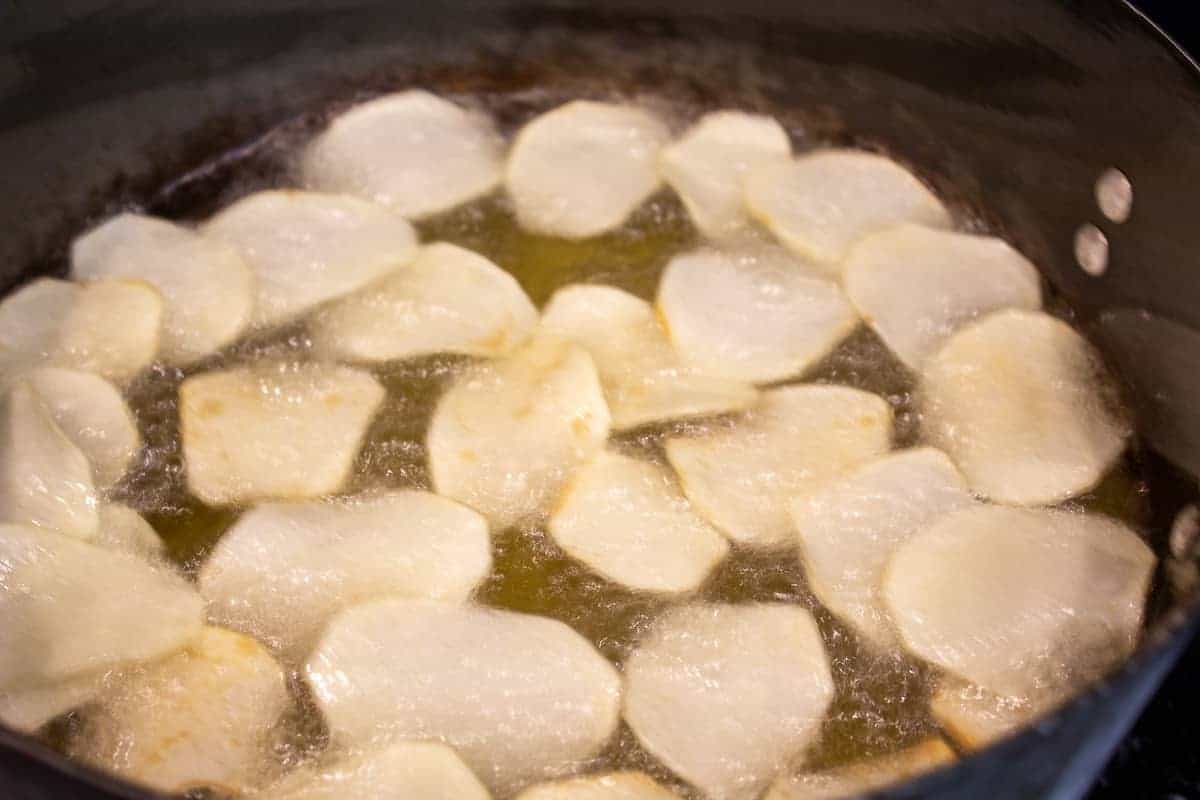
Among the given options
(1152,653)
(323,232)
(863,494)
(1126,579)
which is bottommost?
(323,232)

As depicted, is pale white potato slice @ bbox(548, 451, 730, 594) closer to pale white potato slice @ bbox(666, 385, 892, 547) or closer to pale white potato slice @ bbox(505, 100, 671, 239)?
pale white potato slice @ bbox(666, 385, 892, 547)

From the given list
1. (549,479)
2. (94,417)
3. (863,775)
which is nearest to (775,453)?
(549,479)

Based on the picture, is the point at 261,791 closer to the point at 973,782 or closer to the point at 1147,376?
the point at 973,782

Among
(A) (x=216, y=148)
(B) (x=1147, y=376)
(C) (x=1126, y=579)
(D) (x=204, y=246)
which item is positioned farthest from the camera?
(A) (x=216, y=148)

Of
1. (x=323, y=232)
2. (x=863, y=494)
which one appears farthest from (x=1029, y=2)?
(x=323, y=232)

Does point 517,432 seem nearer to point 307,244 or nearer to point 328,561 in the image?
point 328,561

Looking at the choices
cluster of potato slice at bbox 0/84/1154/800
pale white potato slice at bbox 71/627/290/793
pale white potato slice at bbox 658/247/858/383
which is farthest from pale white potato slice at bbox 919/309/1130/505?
pale white potato slice at bbox 71/627/290/793
